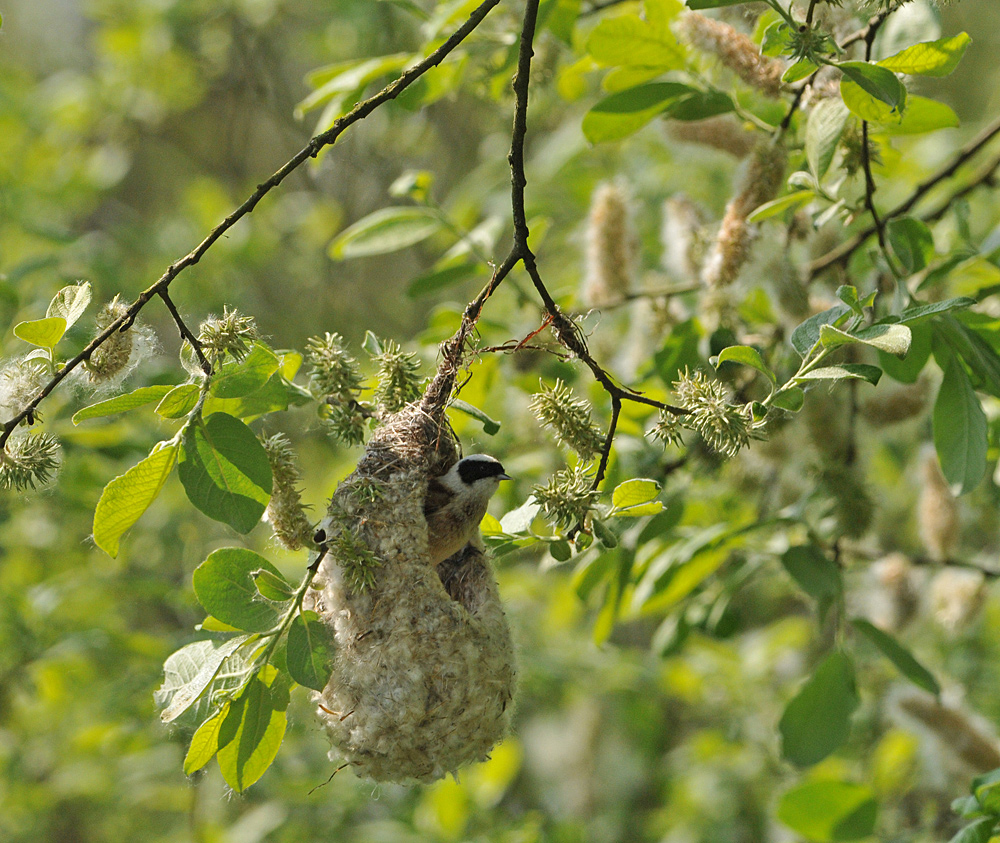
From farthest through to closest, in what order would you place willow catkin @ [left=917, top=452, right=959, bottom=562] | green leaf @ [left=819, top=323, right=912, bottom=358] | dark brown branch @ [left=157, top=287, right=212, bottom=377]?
willow catkin @ [left=917, top=452, right=959, bottom=562] < dark brown branch @ [left=157, top=287, right=212, bottom=377] < green leaf @ [left=819, top=323, right=912, bottom=358]

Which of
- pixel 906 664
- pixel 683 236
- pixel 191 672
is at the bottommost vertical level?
pixel 906 664

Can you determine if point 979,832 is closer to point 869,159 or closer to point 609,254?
point 869,159

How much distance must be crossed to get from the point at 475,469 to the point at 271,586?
1.57 ft

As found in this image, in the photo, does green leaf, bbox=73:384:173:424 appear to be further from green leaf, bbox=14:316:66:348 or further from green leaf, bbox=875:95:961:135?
green leaf, bbox=875:95:961:135

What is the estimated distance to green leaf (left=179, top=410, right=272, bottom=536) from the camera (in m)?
1.37

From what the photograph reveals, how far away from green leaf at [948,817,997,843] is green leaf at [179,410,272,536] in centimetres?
129

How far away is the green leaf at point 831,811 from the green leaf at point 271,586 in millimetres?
1514

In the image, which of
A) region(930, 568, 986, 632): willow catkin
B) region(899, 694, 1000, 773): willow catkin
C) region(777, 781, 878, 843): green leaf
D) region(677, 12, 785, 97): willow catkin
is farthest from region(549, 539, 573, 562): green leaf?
region(930, 568, 986, 632): willow catkin

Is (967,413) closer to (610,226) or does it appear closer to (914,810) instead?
(610,226)

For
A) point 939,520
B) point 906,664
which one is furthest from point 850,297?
point 939,520

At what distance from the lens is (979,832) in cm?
161

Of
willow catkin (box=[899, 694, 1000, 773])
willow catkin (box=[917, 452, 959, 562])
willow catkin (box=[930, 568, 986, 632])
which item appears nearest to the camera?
willow catkin (box=[899, 694, 1000, 773])

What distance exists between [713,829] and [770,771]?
463mm

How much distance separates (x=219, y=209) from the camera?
5168 millimetres
